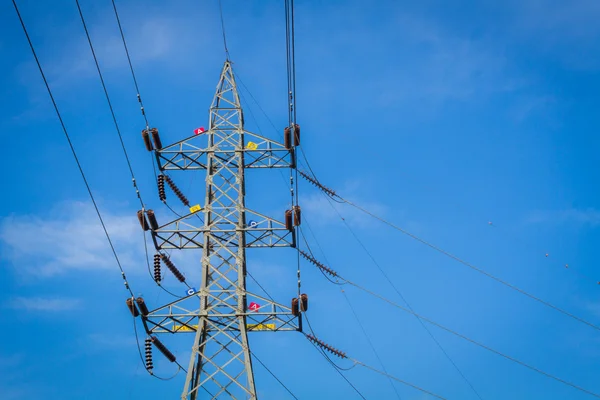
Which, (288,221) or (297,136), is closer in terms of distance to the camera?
(288,221)

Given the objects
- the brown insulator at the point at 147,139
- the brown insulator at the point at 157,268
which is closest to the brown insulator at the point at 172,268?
the brown insulator at the point at 157,268

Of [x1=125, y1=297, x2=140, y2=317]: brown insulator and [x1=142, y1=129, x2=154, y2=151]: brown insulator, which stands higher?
[x1=142, y1=129, x2=154, y2=151]: brown insulator

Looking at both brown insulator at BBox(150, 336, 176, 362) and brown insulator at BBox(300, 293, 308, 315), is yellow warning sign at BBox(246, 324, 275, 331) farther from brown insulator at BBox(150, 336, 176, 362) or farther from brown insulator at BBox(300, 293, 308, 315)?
brown insulator at BBox(150, 336, 176, 362)

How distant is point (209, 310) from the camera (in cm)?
2175

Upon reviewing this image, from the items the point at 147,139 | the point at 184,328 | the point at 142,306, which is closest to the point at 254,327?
the point at 184,328

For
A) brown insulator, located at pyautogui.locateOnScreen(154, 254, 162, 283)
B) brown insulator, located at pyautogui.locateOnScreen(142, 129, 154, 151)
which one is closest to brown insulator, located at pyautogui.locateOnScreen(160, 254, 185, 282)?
brown insulator, located at pyautogui.locateOnScreen(154, 254, 162, 283)

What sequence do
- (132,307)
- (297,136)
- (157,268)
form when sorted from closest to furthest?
1. (132,307)
2. (157,268)
3. (297,136)

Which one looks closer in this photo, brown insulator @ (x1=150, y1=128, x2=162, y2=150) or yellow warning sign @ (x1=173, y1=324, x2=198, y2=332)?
yellow warning sign @ (x1=173, y1=324, x2=198, y2=332)

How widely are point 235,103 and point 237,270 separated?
8.11 meters

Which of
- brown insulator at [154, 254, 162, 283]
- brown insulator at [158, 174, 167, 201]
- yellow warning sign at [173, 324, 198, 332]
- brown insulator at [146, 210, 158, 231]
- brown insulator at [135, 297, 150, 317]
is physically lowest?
yellow warning sign at [173, 324, 198, 332]

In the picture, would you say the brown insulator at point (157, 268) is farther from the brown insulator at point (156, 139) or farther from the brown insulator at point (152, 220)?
the brown insulator at point (156, 139)

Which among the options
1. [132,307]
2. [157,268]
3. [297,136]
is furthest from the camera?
[297,136]

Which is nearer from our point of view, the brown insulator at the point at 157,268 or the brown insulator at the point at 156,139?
the brown insulator at the point at 157,268

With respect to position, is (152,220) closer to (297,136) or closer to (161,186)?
Result: (161,186)
